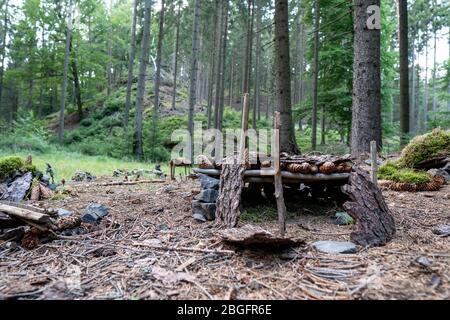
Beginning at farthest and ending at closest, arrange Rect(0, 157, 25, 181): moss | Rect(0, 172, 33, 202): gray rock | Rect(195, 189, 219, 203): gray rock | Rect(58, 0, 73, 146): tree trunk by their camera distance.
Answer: Rect(58, 0, 73, 146): tree trunk < Rect(0, 157, 25, 181): moss < Rect(0, 172, 33, 202): gray rock < Rect(195, 189, 219, 203): gray rock

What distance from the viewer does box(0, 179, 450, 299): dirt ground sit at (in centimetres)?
183

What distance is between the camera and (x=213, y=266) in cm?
221

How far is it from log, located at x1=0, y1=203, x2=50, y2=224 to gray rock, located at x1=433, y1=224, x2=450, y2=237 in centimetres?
349

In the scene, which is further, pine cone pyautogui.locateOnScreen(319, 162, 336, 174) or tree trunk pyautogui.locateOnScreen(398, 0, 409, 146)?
tree trunk pyautogui.locateOnScreen(398, 0, 409, 146)

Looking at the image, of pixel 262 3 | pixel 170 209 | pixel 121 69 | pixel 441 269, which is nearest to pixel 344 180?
pixel 441 269

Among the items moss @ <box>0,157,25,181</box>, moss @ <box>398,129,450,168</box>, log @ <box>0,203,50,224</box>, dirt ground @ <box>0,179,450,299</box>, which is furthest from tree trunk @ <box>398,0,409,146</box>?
moss @ <box>0,157,25,181</box>

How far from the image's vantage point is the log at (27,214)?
267 cm

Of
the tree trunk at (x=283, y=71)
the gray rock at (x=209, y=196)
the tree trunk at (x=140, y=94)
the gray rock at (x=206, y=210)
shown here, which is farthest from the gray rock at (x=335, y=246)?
the tree trunk at (x=140, y=94)

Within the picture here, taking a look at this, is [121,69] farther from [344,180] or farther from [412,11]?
[344,180]

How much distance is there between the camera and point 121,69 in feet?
107

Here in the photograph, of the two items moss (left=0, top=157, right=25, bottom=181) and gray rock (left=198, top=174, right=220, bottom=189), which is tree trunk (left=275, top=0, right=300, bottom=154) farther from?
moss (left=0, top=157, right=25, bottom=181)

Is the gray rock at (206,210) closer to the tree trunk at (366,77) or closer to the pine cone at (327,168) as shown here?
the pine cone at (327,168)

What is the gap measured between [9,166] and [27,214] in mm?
3073

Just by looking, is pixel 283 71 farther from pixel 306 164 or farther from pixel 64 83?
pixel 64 83
